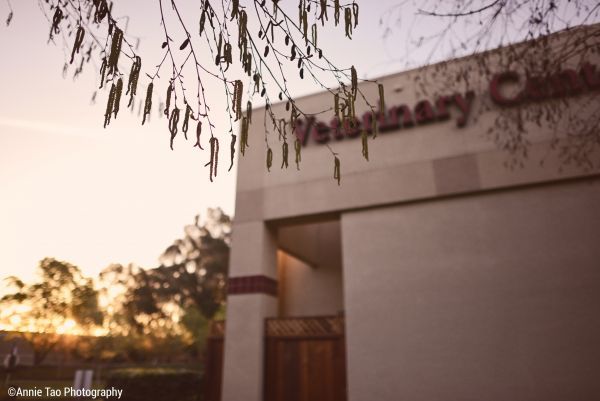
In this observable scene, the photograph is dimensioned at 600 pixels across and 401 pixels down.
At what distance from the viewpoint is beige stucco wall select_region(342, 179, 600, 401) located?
7.48 m

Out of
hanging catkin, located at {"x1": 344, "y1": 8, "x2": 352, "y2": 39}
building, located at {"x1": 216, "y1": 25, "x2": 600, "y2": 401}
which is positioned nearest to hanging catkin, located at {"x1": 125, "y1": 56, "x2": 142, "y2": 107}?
hanging catkin, located at {"x1": 344, "y1": 8, "x2": 352, "y2": 39}

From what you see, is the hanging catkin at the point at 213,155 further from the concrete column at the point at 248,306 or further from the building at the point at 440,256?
the concrete column at the point at 248,306

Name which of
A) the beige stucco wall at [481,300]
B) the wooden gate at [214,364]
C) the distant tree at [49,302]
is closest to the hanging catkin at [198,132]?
the beige stucco wall at [481,300]

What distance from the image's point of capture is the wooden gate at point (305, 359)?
30.8 ft

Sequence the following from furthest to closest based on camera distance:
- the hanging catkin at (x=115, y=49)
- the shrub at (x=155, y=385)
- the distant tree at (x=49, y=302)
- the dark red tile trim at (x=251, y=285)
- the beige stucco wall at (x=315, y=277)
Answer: the distant tree at (x=49, y=302) → the beige stucco wall at (x=315, y=277) → the shrub at (x=155, y=385) → the dark red tile trim at (x=251, y=285) → the hanging catkin at (x=115, y=49)

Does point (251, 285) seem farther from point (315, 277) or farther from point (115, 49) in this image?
point (115, 49)

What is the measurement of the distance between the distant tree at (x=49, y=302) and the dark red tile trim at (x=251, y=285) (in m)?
21.3

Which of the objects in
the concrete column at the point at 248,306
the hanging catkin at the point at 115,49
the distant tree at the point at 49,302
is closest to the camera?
the hanging catkin at the point at 115,49

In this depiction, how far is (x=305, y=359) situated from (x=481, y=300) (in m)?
4.39

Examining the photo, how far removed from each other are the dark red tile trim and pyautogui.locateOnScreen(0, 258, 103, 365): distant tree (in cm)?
2129

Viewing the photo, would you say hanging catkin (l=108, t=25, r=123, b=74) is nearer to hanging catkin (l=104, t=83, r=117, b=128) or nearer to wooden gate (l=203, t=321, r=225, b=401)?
hanging catkin (l=104, t=83, r=117, b=128)

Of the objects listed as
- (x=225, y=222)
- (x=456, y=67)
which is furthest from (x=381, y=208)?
(x=225, y=222)

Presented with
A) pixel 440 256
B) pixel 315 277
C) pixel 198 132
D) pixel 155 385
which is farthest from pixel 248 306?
pixel 198 132

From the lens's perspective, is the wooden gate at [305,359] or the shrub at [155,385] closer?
the wooden gate at [305,359]
